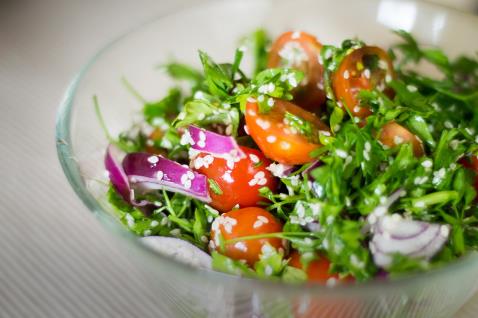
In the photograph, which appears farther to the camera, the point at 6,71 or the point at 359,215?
the point at 6,71

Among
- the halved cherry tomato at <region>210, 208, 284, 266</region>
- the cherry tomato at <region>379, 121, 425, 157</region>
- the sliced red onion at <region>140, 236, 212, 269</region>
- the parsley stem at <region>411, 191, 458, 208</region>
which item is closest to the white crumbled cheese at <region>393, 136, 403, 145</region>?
the cherry tomato at <region>379, 121, 425, 157</region>

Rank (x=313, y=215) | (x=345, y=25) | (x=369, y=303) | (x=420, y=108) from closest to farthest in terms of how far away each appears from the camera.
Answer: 1. (x=369, y=303)
2. (x=313, y=215)
3. (x=420, y=108)
4. (x=345, y=25)

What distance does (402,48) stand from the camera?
110 centimetres

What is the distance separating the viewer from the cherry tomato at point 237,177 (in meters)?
0.84

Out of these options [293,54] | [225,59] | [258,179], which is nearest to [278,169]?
[258,179]

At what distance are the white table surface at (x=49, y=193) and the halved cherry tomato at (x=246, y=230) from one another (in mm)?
130

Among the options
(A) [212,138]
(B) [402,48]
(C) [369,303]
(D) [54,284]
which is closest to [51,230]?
(D) [54,284]

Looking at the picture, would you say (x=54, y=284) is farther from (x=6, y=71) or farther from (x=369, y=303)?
(x=6, y=71)

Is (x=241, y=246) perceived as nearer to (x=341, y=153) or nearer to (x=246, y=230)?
(x=246, y=230)

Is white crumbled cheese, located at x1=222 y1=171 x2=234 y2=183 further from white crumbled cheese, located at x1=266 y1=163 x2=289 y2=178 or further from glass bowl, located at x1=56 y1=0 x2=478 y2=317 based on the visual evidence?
glass bowl, located at x1=56 y1=0 x2=478 y2=317

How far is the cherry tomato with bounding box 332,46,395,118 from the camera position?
91cm

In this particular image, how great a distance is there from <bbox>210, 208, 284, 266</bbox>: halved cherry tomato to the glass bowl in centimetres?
8

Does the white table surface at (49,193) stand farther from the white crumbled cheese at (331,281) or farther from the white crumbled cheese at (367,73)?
the white crumbled cheese at (367,73)

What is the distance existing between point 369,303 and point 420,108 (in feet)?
1.25
